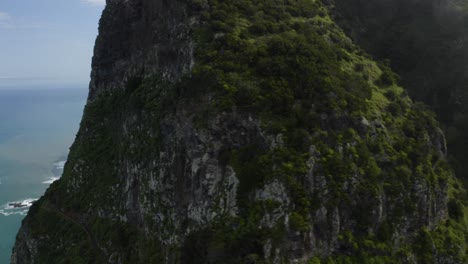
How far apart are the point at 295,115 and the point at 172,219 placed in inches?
499

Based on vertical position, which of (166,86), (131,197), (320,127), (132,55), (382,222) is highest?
(132,55)

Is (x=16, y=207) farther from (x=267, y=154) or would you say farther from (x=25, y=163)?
(x=267, y=154)

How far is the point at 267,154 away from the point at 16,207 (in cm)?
7622

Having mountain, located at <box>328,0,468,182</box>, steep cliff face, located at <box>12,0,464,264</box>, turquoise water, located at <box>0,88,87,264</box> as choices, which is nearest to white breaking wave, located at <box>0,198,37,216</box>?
turquoise water, located at <box>0,88,87,264</box>

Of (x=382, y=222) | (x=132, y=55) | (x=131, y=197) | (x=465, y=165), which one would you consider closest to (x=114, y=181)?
(x=131, y=197)

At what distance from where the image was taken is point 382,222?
104ft

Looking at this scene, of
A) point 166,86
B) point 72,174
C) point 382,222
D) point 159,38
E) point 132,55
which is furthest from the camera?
point 72,174

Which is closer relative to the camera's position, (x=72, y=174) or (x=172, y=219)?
(x=172, y=219)

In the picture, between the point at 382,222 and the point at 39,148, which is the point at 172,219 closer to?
the point at 382,222

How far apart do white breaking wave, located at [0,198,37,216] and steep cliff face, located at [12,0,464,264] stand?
48244mm

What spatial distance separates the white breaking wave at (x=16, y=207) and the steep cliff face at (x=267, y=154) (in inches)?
1899

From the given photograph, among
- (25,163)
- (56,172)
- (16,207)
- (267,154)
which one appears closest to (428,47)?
(267,154)

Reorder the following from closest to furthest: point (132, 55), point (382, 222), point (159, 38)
Answer: point (382, 222) → point (159, 38) → point (132, 55)

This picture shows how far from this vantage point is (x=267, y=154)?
30.5m
